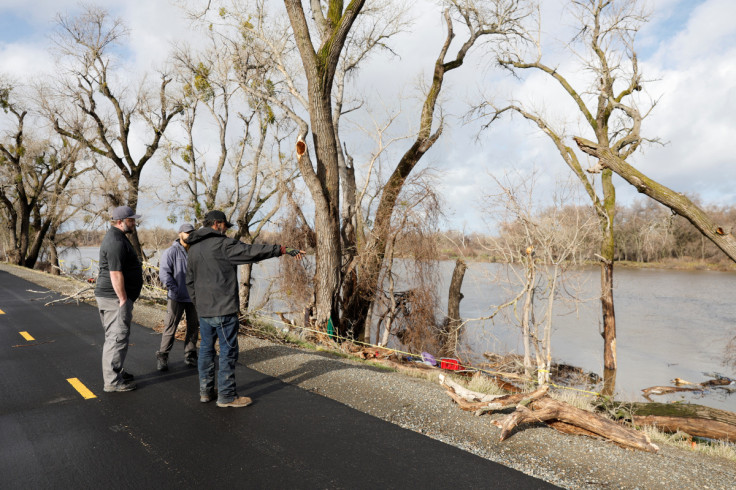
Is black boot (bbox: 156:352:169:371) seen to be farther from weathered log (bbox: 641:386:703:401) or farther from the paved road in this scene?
weathered log (bbox: 641:386:703:401)

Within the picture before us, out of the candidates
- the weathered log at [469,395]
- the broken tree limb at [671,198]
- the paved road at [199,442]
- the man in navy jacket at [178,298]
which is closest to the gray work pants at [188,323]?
the man in navy jacket at [178,298]

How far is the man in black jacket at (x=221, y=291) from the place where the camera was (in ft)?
18.1

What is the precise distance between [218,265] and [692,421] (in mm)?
7812

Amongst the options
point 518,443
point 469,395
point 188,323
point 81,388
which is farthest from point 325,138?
point 518,443

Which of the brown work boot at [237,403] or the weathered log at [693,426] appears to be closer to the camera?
the brown work boot at [237,403]

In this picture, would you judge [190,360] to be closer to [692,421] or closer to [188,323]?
[188,323]

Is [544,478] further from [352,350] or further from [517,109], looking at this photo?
[517,109]

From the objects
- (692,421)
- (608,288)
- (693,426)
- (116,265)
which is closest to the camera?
(116,265)

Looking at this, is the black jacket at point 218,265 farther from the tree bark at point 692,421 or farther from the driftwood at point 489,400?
the tree bark at point 692,421

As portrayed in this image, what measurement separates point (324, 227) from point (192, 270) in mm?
7104

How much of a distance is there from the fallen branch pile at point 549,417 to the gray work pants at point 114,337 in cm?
414

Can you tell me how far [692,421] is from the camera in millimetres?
7840

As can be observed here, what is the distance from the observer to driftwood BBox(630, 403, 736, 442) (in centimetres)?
759

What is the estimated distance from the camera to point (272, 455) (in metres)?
4.29
